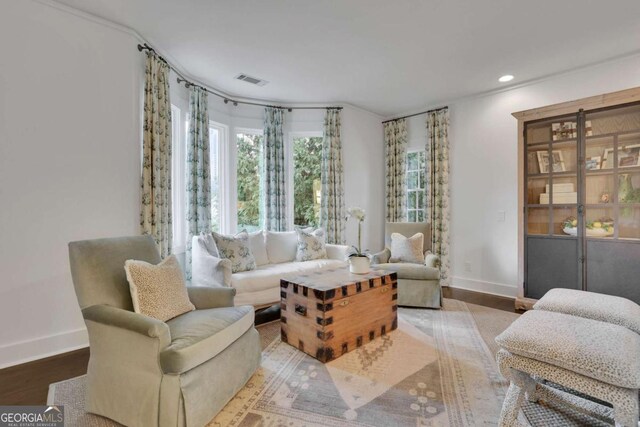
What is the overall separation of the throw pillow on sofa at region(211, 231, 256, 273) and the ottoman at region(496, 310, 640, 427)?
2.58 metres

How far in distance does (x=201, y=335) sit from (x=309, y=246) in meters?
2.52

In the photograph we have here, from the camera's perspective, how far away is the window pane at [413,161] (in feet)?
17.1

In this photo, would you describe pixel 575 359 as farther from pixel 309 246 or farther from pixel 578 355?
pixel 309 246

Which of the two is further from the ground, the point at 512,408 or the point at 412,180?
the point at 412,180

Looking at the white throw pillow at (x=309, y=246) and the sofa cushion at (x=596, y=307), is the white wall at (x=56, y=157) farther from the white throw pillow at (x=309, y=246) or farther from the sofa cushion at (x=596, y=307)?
the sofa cushion at (x=596, y=307)

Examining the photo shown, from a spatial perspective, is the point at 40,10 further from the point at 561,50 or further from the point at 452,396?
the point at 561,50

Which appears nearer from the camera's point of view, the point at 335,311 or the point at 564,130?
the point at 335,311

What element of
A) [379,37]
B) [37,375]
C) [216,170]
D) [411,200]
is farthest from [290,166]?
[37,375]

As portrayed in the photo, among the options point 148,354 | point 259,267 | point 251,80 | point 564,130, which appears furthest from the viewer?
point 251,80

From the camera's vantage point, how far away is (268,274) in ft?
11.1

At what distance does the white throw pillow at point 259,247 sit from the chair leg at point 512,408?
2.87m

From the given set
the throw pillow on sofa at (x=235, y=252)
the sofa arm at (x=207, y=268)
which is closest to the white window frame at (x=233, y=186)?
the throw pillow on sofa at (x=235, y=252)

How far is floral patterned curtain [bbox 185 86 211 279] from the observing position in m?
3.79

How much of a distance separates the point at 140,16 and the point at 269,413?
320 cm
